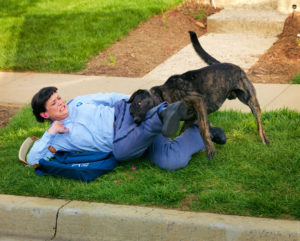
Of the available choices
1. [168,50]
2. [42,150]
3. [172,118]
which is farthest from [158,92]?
[168,50]

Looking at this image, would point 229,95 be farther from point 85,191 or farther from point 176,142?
point 85,191

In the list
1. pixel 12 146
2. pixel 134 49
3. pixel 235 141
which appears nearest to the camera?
pixel 235 141

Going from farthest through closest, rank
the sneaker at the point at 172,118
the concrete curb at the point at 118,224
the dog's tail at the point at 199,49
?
the dog's tail at the point at 199,49, the sneaker at the point at 172,118, the concrete curb at the point at 118,224

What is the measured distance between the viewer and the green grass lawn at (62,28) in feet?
29.3

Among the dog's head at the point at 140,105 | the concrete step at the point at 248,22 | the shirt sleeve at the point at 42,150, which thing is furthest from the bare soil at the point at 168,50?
the dog's head at the point at 140,105

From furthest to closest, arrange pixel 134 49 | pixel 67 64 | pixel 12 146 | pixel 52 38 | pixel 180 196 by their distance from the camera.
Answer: pixel 52 38 → pixel 134 49 → pixel 67 64 → pixel 12 146 → pixel 180 196

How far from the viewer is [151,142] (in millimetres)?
4402

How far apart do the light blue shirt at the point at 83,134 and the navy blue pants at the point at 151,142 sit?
12 centimetres

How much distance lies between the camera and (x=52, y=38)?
10016 mm

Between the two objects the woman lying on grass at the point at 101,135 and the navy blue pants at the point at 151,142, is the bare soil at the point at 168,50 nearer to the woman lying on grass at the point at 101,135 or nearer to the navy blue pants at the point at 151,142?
the woman lying on grass at the point at 101,135

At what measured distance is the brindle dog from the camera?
4398 mm

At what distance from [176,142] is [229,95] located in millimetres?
739

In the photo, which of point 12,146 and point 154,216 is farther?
point 12,146

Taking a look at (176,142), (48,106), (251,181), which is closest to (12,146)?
(48,106)
